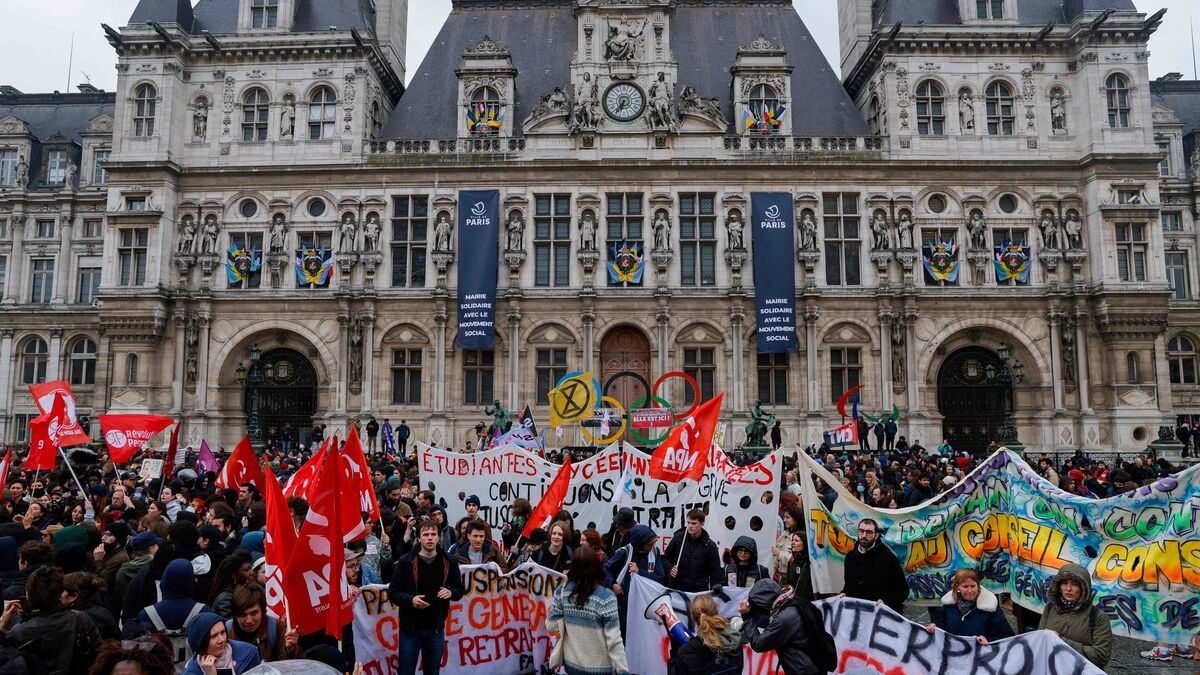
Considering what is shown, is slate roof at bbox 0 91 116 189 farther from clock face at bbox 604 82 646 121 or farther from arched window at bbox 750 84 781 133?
arched window at bbox 750 84 781 133

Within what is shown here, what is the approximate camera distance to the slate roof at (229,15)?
1447 inches

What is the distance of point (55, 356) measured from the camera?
143 ft

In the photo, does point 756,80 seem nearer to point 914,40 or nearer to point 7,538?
point 914,40

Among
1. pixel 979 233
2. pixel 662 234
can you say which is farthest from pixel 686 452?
pixel 979 233

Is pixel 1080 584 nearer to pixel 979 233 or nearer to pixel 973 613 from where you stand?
pixel 973 613

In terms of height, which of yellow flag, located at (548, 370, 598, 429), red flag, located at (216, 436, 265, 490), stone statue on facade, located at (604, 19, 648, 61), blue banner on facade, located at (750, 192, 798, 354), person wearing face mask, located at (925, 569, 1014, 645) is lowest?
person wearing face mask, located at (925, 569, 1014, 645)

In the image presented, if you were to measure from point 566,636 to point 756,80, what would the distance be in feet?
105

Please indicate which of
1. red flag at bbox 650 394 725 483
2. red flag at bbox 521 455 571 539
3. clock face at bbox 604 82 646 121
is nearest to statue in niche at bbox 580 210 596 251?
clock face at bbox 604 82 646 121

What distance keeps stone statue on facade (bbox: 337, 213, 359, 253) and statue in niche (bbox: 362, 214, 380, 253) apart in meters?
0.39

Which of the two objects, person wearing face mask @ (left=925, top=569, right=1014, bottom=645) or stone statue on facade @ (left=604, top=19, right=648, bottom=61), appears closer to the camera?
person wearing face mask @ (left=925, top=569, right=1014, bottom=645)

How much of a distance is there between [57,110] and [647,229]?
120 feet

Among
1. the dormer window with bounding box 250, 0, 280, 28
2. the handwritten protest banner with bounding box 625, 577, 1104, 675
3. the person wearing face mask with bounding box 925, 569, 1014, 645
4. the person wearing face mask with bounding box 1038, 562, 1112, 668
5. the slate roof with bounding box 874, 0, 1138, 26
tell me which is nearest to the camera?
the handwritten protest banner with bounding box 625, 577, 1104, 675

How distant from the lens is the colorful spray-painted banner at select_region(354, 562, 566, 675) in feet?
29.9

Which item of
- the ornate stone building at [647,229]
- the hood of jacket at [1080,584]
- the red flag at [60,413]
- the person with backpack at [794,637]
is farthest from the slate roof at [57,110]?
the hood of jacket at [1080,584]
